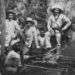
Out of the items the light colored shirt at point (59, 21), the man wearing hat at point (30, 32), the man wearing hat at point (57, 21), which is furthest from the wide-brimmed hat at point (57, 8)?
the man wearing hat at point (30, 32)

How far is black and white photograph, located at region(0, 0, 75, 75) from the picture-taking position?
11.8 metres

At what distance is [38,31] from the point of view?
1204 cm

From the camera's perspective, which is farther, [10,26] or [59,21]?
[10,26]

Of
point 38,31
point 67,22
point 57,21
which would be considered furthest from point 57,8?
point 38,31

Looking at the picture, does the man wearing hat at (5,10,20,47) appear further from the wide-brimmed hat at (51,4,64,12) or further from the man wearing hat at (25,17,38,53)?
the wide-brimmed hat at (51,4,64,12)

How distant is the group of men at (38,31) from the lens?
11898mm

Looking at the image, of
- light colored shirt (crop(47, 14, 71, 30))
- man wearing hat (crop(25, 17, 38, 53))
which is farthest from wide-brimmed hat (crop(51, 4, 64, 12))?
man wearing hat (crop(25, 17, 38, 53))

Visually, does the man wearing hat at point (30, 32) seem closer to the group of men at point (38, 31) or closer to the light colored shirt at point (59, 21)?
the group of men at point (38, 31)

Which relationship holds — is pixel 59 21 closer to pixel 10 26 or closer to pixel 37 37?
pixel 37 37

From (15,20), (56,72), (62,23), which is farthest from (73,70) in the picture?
(15,20)

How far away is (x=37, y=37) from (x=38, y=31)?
6.3 inches

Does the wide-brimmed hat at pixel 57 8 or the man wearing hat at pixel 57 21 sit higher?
the wide-brimmed hat at pixel 57 8

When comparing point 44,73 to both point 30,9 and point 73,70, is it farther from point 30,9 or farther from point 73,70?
point 30,9

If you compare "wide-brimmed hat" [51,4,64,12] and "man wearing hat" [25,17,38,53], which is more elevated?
"wide-brimmed hat" [51,4,64,12]
